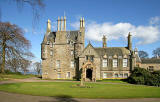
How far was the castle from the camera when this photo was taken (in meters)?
40.3

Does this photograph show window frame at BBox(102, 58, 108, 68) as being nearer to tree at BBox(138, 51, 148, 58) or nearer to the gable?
the gable

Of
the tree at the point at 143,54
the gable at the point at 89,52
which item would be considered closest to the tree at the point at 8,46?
the gable at the point at 89,52

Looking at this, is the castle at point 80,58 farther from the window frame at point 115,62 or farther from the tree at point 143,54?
the tree at point 143,54

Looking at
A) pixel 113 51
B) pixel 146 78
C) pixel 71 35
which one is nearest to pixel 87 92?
pixel 146 78

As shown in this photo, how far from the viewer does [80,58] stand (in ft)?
135

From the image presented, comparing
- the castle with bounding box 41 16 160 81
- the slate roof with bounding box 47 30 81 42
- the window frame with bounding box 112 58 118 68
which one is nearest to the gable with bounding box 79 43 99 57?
the castle with bounding box 41 16 160 81

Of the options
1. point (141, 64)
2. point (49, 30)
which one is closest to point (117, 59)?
point (141, 64)

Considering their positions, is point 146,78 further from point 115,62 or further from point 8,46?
point 8,46

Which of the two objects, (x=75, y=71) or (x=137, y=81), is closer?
(x=137, y=81)

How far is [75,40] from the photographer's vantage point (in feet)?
147

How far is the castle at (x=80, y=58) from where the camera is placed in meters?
40.3

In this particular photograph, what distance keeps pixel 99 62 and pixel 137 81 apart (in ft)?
36.1

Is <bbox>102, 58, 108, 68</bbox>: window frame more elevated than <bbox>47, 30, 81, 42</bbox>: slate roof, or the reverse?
<bbox>47, 30, 81, 42</bbox>: slate roof

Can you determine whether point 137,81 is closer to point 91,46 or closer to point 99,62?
point 99,62
